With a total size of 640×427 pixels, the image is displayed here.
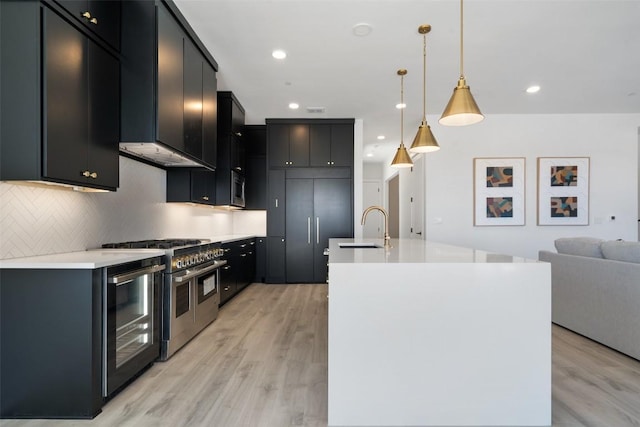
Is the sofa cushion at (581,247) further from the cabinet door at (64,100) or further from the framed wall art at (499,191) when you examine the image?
the cabinet door at (64,100)

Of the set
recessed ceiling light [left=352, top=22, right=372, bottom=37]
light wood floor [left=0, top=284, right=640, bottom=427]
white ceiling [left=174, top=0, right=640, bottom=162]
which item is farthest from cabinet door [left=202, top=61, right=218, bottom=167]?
light wood floor [left=0, top=284, right=640, bottom=427]

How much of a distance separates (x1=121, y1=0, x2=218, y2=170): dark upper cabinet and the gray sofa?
3.81 metres

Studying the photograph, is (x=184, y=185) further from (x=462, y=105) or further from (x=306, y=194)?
(x=462, y=105)

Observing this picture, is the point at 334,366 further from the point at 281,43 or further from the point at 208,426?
the point at 281,43

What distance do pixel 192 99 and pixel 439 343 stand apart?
2.90 metres

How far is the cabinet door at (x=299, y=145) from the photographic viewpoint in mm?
5719

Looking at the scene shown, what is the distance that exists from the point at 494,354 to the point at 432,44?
2779 mm

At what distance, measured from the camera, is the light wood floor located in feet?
6.23

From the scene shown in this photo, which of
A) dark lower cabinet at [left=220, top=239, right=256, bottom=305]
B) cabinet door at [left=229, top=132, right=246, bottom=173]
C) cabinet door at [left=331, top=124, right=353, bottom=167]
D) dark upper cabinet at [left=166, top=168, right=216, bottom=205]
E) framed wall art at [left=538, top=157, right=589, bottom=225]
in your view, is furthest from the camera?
cabinet door at [left=331, top=124, right=353, bottom=167]

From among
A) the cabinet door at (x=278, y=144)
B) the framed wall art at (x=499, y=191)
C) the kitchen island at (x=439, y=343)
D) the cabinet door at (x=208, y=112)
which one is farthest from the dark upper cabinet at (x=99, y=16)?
the framed wall art at (x=499, y=191)

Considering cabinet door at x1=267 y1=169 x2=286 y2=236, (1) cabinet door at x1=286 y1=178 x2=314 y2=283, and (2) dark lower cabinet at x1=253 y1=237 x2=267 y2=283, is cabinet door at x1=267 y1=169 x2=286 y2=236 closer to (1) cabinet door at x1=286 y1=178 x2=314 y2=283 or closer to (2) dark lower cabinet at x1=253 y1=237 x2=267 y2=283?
(1) cabinet door at x1=286 y1=178 x2=314 y2=283

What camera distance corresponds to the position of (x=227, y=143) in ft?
15.3

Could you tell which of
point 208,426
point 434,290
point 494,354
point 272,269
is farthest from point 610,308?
point 272,269

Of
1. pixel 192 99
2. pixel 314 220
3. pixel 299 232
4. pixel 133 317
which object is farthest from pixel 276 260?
pixel 133 317
